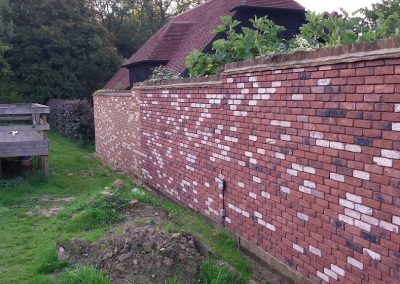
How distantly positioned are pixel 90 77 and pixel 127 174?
17497 millimetres

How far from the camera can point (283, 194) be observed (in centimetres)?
440

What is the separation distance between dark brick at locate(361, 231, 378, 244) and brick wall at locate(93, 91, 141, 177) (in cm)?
675

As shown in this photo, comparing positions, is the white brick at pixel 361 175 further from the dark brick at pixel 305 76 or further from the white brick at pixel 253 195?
the white brick at pixel 253 195

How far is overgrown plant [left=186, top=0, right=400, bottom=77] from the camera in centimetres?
392

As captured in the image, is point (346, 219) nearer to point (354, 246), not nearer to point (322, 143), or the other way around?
point (354, 246)

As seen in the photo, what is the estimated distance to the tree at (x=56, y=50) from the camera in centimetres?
2402

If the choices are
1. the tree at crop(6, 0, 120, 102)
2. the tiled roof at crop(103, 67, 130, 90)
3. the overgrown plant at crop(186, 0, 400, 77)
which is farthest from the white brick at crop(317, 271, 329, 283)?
the tree at crop(6, 0, 120, 102)

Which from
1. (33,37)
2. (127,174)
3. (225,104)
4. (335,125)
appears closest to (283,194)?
(335,125)

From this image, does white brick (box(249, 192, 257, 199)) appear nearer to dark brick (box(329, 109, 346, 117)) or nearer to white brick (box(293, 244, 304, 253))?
white brick (box(293, 244, 304, 253))

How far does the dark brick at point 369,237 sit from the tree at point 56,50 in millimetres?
23345

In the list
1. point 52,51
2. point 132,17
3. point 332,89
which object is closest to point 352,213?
point 332,89

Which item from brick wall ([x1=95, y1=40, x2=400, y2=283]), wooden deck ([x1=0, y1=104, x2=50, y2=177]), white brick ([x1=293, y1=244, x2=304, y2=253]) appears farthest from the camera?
wooden deck ([x1=0, y1=104, x2=50, y2=177])

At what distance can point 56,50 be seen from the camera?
24.8 m

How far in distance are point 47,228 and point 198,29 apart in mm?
14763
